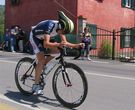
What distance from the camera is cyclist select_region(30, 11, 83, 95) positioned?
→ 7422 mm

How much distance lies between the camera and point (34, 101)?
26.2 feet

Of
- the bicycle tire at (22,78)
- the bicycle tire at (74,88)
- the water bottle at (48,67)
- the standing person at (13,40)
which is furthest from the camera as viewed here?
the standing person at (13,40)

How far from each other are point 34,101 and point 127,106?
1733 millimetres

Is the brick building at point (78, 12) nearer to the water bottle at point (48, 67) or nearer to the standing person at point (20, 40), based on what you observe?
the standing person at point (20, 40)

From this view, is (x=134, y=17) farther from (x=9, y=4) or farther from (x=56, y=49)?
(x=56, y=49)

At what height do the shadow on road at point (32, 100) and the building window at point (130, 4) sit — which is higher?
the building window at point (130, 4)

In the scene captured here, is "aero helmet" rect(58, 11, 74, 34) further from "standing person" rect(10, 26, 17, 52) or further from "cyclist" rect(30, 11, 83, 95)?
"standing person" rect(10, 26, 17, 52)

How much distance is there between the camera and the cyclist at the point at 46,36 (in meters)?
7.42

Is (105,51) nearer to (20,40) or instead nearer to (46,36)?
(20,40)

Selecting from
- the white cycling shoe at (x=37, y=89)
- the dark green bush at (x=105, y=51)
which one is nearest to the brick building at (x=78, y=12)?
the dark green bush at (x=105, y=51)

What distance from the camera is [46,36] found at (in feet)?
25.0

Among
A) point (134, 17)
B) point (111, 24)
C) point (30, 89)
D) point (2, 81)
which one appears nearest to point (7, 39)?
point (111, 24)

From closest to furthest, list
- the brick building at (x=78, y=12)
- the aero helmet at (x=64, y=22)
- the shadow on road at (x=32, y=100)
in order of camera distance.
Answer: the aero helmet at (x=64, y=22), the shadow on road at (x=32, y=100), the brick building at (x=78, y=12)

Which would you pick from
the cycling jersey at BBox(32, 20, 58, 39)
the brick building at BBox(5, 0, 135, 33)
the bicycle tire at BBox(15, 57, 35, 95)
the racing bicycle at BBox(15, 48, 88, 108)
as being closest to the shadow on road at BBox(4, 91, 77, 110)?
the bicycle tire at BBox(15, 57, 35, 95)
